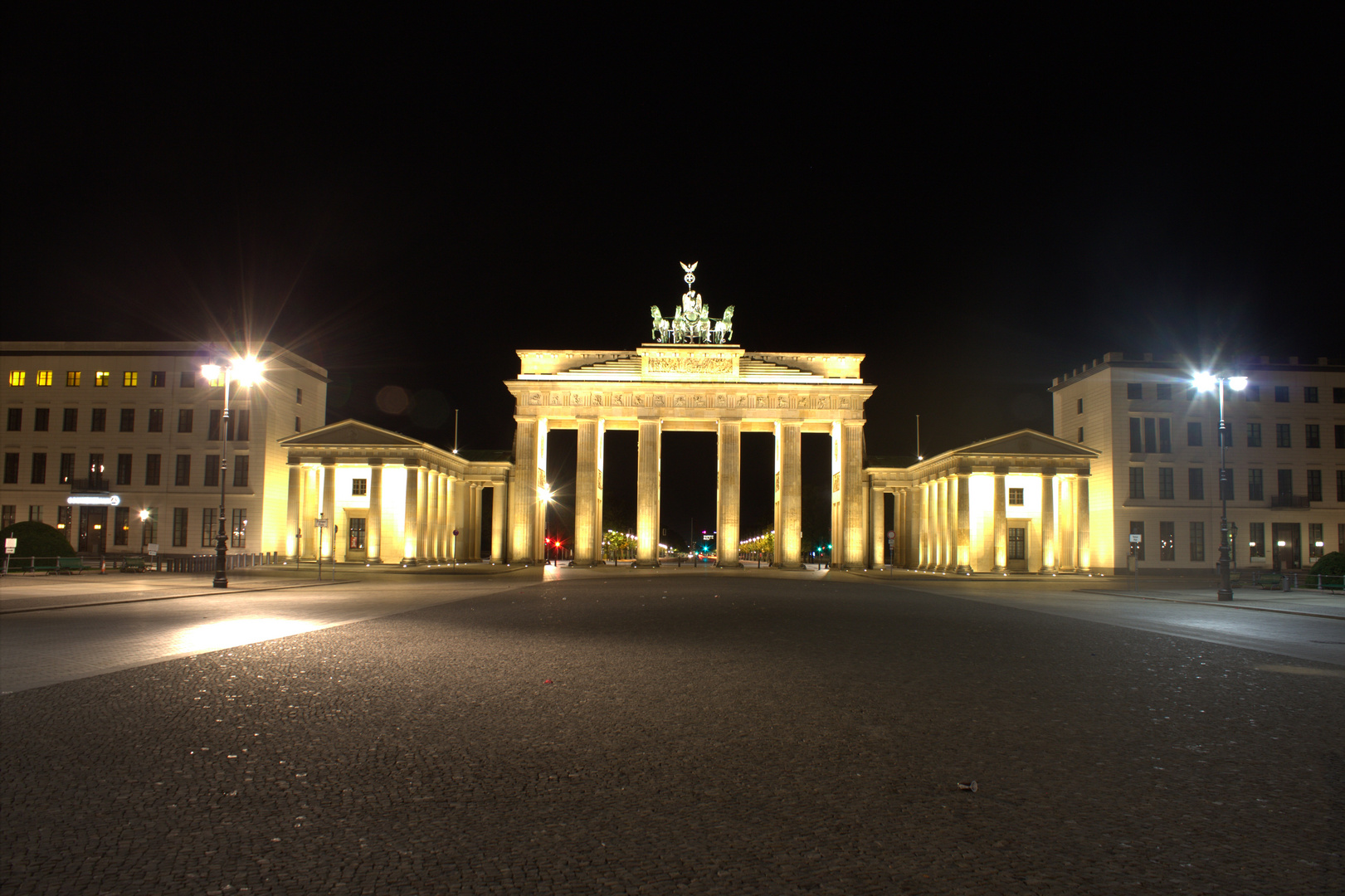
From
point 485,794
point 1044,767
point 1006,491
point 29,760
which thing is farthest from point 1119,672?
point 1006,491

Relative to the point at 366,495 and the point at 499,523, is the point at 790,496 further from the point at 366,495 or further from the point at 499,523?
the point at 366,495

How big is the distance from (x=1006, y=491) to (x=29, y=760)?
228 ft

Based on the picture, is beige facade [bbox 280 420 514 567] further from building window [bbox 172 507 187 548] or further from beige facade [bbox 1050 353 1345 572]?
beige facade [bbox 1050 353 1345 572]

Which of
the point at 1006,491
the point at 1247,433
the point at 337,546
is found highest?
the point at 1247,433

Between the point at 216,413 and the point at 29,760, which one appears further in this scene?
the point at 216,413

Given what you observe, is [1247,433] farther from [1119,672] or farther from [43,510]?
[43,510]

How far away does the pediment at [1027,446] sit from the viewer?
6694 centimetres

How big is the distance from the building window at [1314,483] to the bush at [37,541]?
82.5 meters

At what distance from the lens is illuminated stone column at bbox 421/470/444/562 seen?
73.1 m

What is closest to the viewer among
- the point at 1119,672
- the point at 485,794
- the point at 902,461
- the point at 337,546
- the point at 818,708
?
the point at 485,794

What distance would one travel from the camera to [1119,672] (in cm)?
1421

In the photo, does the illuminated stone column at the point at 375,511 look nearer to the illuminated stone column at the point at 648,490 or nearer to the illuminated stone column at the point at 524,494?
the illuminated stone column at the point at 524,494

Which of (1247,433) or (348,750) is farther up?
(1247,433)

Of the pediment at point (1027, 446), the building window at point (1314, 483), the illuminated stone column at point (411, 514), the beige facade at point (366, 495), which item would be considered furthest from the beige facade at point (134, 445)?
the building window at point (1314, 483)
